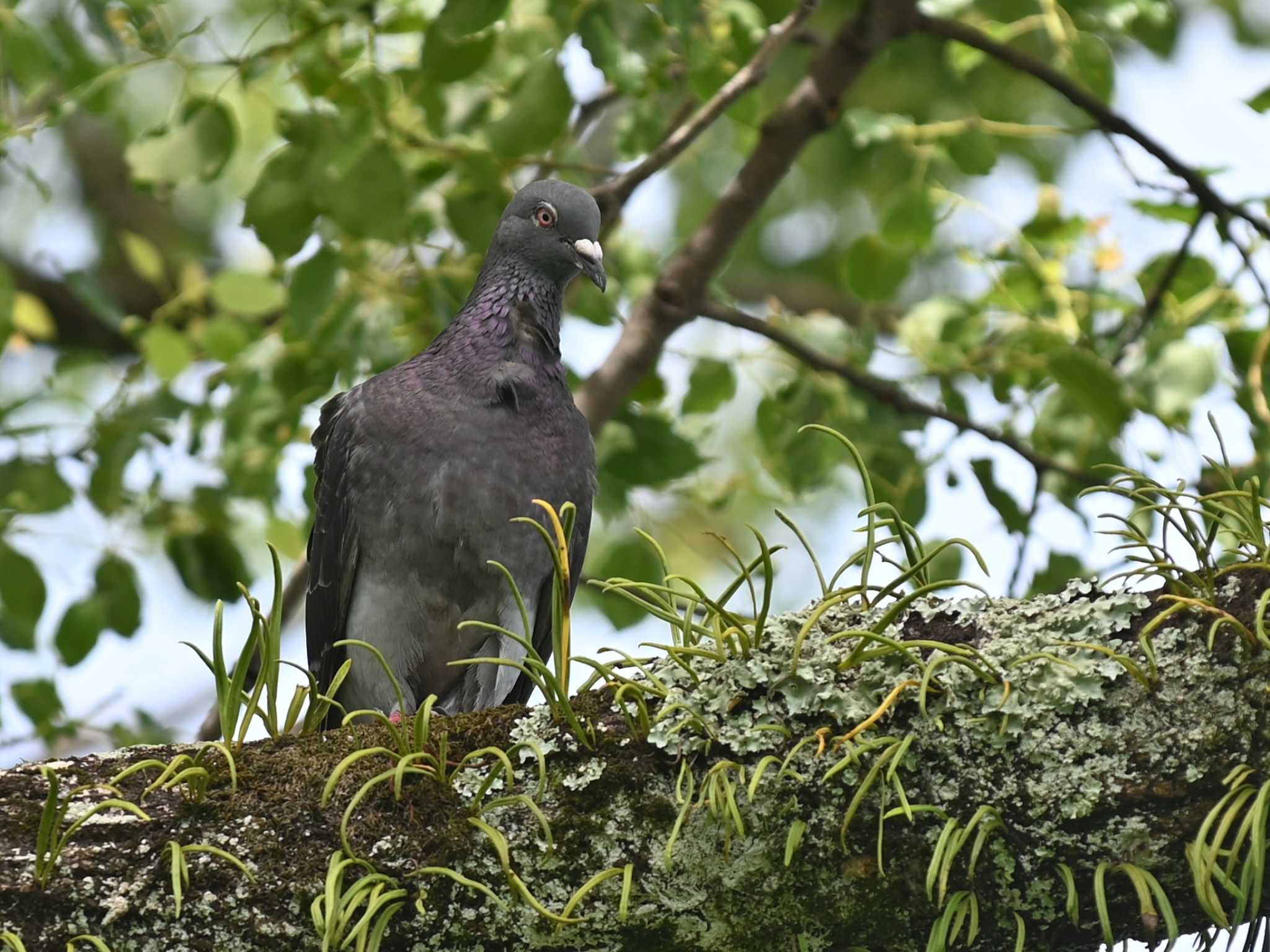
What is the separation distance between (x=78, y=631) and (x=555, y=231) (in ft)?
8.04

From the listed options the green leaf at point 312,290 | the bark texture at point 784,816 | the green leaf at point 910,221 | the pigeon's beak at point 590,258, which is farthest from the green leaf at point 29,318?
the bark texture at point 784,816

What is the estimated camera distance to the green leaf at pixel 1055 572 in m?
5.60

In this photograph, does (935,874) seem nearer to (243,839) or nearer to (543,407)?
(243,839)

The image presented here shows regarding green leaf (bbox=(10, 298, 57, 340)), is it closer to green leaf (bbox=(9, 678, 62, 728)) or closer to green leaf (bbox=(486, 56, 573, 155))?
green leaf (bbox=(9, 678, 62, 728))

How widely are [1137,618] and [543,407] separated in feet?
9.18

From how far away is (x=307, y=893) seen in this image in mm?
2373

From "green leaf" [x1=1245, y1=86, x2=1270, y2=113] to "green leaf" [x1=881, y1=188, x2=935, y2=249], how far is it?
56.4 inches

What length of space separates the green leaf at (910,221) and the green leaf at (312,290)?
2127mm

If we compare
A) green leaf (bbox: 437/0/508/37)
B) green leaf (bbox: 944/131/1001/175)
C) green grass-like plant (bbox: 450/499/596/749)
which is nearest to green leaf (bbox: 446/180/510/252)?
green leaf (bbox: 437/0/508/37)

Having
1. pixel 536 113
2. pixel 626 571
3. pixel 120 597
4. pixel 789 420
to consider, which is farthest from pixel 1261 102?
pixel 120 597

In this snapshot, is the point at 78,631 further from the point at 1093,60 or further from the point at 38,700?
the point at 1093,60

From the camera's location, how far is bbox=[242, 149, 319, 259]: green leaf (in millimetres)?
5086

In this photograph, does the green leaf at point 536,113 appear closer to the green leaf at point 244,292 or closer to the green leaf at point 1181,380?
the green leaf at point 244,292

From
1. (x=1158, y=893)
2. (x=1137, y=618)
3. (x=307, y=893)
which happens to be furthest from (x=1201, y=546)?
(x=307, y=893)
